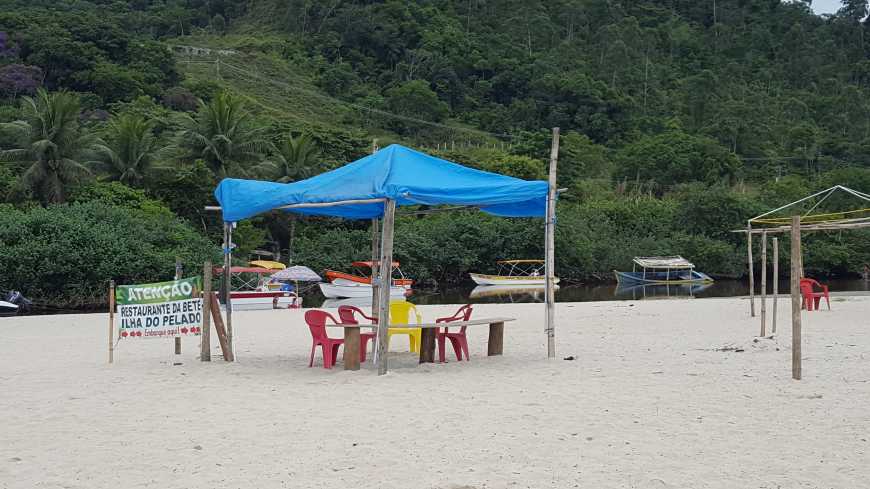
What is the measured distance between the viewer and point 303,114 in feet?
248

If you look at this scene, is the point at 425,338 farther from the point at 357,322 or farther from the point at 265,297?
the point at 265,297

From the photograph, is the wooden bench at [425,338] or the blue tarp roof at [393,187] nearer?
the blue tarp roof at [393,187]

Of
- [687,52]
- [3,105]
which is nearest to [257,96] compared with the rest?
[3,105]

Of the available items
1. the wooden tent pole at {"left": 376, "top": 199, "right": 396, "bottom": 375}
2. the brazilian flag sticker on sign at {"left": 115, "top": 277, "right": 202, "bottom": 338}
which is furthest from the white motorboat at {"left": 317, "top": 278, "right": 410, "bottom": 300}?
the wooden tent pole at {"left": 376, "top": 199, "right": 396, "bottom": 375}

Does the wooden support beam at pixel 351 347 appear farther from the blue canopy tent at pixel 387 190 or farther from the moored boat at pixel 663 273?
the moored boat at pixel 663 273

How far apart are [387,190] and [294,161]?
115 ft

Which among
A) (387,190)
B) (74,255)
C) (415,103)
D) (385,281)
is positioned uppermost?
(415,103)

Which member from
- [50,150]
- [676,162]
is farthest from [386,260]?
[676,162]

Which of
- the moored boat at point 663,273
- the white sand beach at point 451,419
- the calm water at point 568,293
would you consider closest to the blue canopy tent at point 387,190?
the white sand beach at point 451,419

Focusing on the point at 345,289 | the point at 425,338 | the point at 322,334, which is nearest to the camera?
the point at 322,334

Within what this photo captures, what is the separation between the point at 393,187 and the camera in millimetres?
9609

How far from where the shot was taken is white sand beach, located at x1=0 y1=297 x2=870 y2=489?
5590 millimetres

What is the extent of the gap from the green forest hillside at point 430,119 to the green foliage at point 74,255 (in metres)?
0.08

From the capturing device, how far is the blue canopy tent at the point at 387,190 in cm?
977
